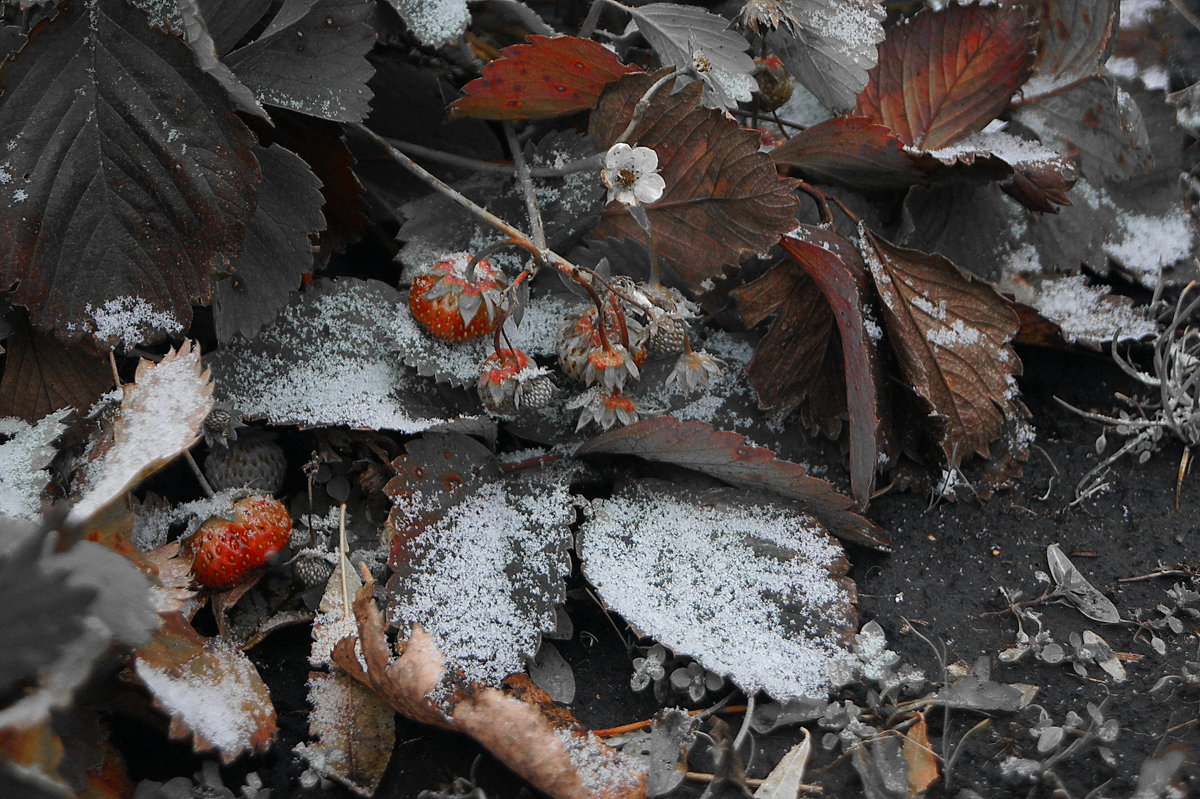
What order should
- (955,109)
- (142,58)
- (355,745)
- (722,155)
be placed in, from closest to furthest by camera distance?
(355,745) → (142,58) → (722,155) → (955,109)

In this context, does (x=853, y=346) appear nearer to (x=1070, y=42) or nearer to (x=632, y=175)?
(x=632, y=175)

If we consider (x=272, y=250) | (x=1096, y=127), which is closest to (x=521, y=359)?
(x=272, y=250)

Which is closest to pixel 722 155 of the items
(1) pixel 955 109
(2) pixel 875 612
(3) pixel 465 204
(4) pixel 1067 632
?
(3) pixel 465 204

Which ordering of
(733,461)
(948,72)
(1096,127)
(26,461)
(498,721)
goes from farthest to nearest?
(1096,127)
(948,72)
(733,461)
(26,461)
(498,721)

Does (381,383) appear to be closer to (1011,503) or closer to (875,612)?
(875,612)

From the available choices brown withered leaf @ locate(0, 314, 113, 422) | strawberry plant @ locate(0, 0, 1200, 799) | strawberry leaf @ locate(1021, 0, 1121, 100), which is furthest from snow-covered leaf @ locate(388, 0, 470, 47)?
strawberry leaf @ locate(1021, 0, 1121, 100)

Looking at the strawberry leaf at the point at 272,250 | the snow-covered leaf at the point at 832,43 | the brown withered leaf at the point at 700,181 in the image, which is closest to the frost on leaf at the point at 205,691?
the strawberry leaf at the point at 272,250

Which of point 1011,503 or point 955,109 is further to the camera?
point 955,109
